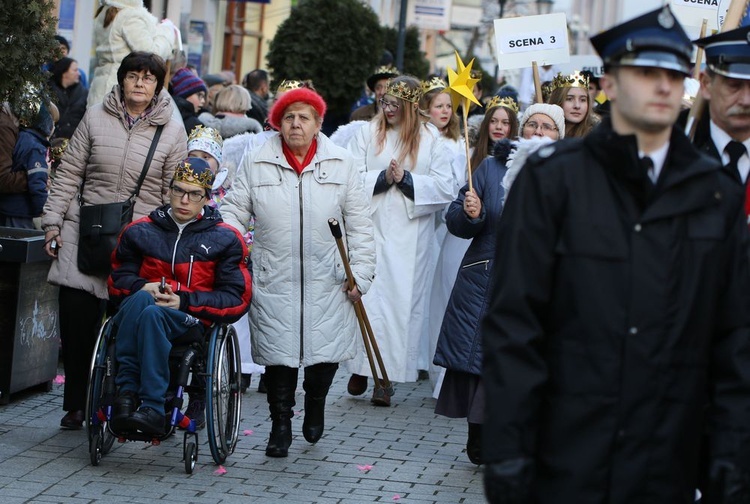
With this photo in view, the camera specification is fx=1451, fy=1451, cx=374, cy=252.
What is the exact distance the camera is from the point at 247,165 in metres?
7.74

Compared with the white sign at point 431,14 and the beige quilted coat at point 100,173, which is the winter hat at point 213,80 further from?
the white sign at point 431,14

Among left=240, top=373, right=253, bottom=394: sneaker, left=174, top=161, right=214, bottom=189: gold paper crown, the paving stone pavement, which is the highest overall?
left=174, top=161, right=214, bottom=189: gold paper crown

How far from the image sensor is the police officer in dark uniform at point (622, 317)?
3648 mm

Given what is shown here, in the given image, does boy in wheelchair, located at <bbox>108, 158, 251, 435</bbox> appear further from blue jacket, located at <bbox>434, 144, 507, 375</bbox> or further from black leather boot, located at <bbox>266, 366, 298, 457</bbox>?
blue jacket, located at <bbox>434, 144, 507, 375</bbox>

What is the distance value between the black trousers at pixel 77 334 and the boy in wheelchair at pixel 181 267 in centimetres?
54

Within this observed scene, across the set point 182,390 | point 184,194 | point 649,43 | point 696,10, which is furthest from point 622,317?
point 696,10

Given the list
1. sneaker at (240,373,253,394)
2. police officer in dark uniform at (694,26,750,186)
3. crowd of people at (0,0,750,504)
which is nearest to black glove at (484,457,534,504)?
crowd of people at (0,0,750,504)

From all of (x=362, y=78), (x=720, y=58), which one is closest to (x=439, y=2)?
(x=362, y=78)

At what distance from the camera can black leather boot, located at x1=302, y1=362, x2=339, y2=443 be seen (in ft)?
25.4

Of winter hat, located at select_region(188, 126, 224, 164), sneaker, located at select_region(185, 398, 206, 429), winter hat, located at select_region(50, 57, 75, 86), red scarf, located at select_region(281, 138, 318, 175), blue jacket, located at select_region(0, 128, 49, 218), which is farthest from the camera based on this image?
winter hat, located at select_region(50, 57, 75, 86)

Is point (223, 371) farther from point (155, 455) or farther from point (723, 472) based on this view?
point (723, 472)

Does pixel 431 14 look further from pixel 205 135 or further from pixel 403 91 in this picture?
pixel 205 135

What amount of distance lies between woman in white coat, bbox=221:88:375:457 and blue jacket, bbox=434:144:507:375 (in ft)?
1.63

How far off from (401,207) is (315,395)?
243 centimetres
